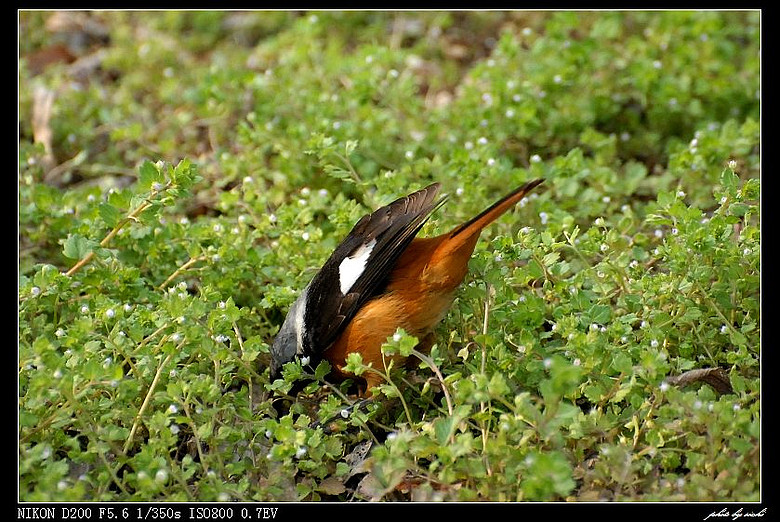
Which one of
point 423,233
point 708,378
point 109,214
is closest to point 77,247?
point 109,214

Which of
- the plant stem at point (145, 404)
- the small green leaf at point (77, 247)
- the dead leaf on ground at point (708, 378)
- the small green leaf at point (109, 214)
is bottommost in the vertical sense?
the dead leaf on ground at point (708, 378)

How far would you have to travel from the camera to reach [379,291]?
3.87 metres

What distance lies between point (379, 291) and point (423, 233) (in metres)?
0.52

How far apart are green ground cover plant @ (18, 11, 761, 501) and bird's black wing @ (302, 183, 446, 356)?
236 mm

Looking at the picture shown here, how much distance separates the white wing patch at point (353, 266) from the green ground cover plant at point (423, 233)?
39cm

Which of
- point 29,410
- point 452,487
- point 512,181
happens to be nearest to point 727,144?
point 512,181

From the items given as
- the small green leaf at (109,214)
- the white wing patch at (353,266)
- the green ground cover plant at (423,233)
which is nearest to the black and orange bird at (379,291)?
the white wing patch at (353,266)

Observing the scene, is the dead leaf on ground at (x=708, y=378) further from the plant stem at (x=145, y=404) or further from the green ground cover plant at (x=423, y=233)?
the plant stem at (x=145, y=404)

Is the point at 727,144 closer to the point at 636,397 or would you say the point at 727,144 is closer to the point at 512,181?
the point at 512,181

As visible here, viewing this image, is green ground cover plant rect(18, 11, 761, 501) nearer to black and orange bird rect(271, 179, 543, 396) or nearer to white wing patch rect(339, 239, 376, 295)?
black and orange bird rect(271, 179, 543, 396)

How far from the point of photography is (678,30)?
609 cm

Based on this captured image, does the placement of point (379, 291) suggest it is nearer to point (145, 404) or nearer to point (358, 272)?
point (358, 272)

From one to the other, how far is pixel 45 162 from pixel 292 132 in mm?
1934

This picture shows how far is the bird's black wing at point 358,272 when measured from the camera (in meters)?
3.74
